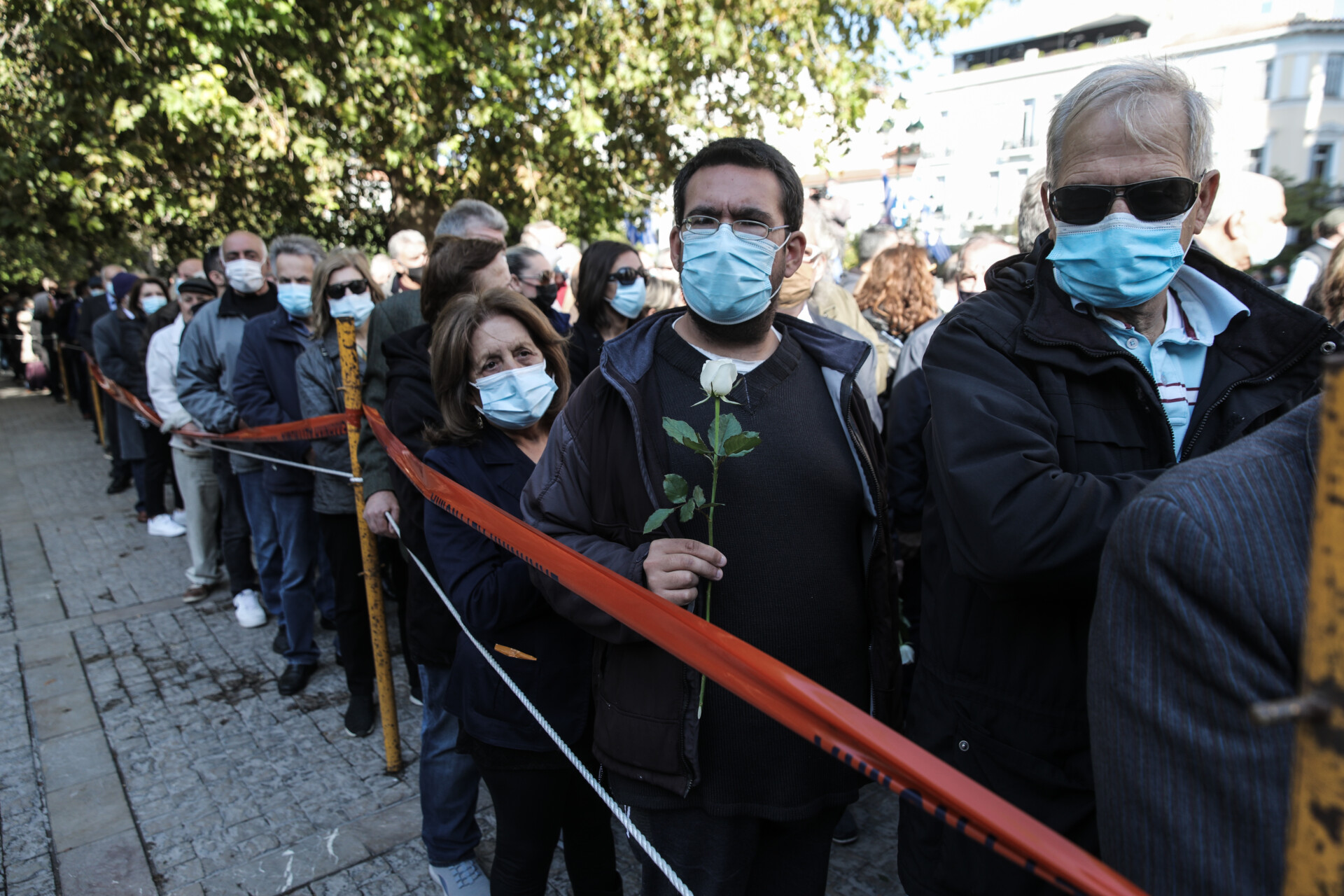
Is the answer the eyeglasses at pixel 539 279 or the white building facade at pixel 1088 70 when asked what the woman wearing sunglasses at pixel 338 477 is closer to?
the eyeglasses at pixel 539 279

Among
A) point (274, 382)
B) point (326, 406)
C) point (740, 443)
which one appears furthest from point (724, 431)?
point (274, 382)

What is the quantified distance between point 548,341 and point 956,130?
5262 centimetres

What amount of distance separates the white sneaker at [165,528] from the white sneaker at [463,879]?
5881mm

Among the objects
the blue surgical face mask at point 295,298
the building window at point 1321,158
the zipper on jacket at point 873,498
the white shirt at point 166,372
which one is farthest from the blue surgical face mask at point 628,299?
A: the building window at point 1321,158

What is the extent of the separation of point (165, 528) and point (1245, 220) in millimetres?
8060

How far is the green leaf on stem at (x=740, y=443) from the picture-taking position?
4.77ft

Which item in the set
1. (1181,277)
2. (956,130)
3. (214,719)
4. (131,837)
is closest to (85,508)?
(214,719)

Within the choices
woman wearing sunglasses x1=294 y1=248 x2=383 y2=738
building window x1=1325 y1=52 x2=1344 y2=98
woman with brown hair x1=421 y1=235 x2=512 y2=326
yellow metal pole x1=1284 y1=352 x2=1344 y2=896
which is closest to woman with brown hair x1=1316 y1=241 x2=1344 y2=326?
yellow metal pole x1=1284 y1=352 x2=1344 y2=896

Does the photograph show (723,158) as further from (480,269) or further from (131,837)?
(131,837)

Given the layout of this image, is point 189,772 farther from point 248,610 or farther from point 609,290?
point 609,290

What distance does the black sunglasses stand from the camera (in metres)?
1.40

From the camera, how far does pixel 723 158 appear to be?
1.86 metres

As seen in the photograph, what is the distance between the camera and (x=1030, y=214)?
2.58 m

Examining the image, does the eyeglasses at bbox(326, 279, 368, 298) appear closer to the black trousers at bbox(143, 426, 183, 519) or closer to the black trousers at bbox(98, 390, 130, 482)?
the black trousers at bbox(143, 426, 183, 519)
